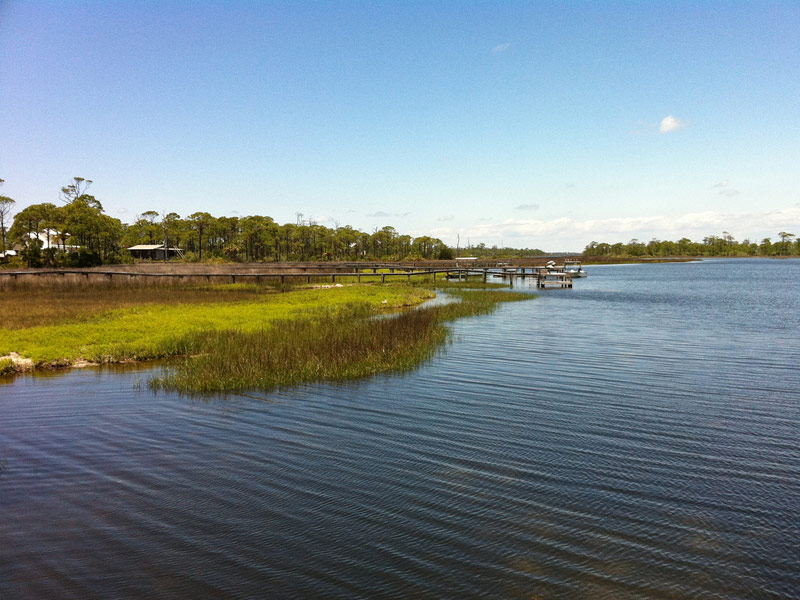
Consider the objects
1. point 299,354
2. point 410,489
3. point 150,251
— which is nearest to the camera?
point 410,489

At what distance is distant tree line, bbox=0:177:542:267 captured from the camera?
74125 millimetres

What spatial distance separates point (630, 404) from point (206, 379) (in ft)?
39.6

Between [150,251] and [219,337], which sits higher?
[150,251]

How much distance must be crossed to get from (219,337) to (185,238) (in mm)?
102947

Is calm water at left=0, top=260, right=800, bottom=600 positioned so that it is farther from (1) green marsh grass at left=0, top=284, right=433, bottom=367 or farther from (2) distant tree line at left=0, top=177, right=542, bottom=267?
(2) distant tree line at left=0, top=177, right=542, bottom=267

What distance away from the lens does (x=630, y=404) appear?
12.5m

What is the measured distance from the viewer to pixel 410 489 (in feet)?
26.0

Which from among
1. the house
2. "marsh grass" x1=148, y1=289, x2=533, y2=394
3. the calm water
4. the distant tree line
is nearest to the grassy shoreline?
"marsh grass" x1=148, y1=289, x2=533, y2=394

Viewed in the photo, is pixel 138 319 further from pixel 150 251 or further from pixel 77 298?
pixel 150 251

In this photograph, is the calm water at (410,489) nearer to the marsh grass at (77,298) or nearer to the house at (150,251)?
the marsh grass at (77,298)

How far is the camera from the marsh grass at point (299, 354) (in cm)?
1473

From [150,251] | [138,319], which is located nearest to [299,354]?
[138,319]

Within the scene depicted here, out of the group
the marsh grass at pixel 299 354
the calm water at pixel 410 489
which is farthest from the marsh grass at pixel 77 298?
the calm water at pixel 410 489

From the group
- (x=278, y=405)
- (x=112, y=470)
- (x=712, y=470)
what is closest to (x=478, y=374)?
(x=278, y=405)
